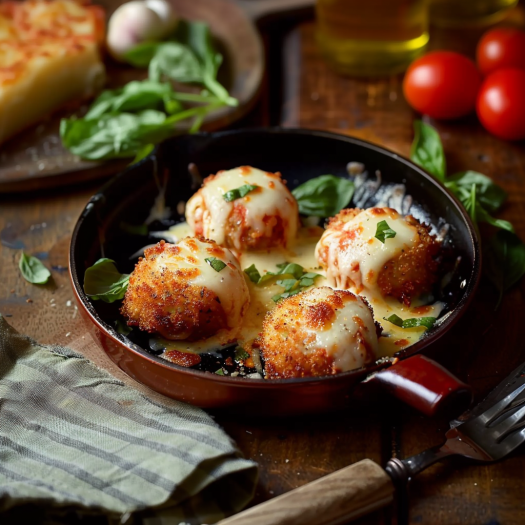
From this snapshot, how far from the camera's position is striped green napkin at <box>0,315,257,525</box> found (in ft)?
5.71

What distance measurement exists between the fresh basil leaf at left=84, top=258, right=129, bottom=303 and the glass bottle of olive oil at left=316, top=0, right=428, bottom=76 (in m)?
1.87

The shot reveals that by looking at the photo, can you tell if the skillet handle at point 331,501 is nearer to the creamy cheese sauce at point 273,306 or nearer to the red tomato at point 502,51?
the creamy cheese sauce at point 273,306

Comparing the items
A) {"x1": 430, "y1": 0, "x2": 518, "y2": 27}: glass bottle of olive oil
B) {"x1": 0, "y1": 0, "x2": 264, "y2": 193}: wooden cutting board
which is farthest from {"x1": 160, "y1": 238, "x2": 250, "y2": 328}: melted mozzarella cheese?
{"x1": 430, "y1": 0, "x2": 518, "y2": 27}: glass bottle of olive oil

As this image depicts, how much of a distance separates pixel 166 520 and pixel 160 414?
1.05ft

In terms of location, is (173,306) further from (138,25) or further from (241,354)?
(138,25)

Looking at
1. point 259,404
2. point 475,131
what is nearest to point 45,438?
point 259,404

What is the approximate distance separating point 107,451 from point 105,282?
A: 59 cm

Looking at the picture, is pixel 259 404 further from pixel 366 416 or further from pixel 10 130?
pixel 10 130

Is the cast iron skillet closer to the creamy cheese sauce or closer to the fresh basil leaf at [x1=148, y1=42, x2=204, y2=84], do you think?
the creamy cheese sauce

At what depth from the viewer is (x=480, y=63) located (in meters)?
3.61

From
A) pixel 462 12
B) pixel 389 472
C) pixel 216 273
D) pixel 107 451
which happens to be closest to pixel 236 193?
pixel 216 273

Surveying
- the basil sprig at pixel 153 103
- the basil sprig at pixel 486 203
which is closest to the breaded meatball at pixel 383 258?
the basil sprig at pixel 486 203

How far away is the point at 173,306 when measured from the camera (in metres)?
2.07

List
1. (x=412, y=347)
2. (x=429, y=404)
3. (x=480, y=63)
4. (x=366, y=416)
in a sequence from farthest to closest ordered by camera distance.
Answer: (x=480, y=63), (x=366, y=416), (x=412, y=347), (x=429, y=404)
